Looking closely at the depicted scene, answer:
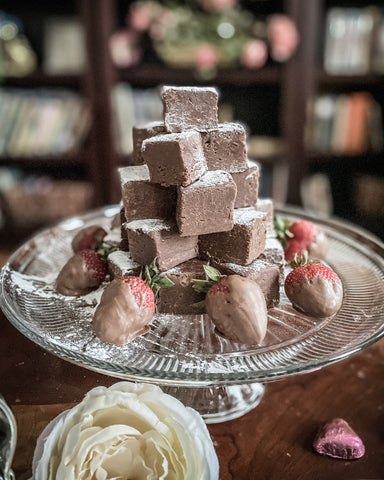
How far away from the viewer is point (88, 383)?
2.66 ft

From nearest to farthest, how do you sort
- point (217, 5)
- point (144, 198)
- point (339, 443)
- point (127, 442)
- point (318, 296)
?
point (127, 442)
point (339, 443)
point (318, 296)
point (144, 198)
point (217, 5)

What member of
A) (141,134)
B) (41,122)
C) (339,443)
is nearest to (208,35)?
(41,122)

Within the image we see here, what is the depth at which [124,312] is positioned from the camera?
0.91m

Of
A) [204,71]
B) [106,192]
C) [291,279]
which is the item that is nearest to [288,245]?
[291,279]

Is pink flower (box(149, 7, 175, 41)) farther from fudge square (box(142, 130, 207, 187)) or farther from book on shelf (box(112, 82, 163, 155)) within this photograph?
fudge square (box(142, 130, 207, 187))

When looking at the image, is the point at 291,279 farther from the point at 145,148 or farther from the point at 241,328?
the point at 145,148

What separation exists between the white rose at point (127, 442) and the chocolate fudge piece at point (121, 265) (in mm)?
340

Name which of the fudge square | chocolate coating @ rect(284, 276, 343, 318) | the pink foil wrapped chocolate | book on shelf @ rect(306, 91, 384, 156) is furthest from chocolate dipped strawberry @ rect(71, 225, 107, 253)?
book on shelf @ rect(306, 91, 384, 156)

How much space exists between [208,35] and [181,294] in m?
1.82

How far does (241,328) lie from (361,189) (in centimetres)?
226

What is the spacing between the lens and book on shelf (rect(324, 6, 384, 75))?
2.52m

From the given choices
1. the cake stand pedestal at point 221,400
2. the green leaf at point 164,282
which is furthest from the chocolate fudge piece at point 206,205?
the cake stand pedestal at point 221,400

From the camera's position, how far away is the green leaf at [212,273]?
1.01 meters

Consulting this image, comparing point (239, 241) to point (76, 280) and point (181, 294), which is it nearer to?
point (181, 294)
